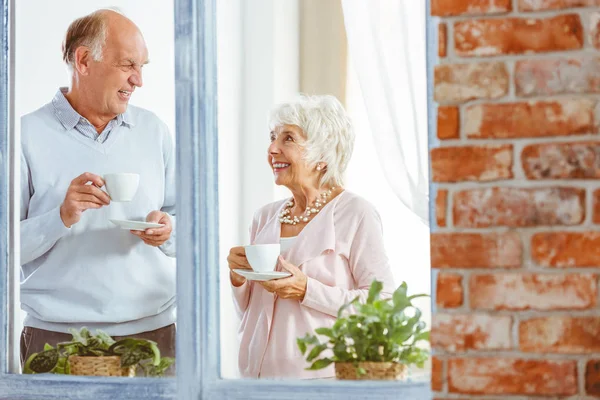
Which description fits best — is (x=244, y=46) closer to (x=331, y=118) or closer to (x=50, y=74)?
(x=331, y=118)

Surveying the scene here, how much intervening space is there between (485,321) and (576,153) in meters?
0.35

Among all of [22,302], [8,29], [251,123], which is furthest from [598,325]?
[8,29]

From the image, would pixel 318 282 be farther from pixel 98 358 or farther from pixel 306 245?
pixel 98 358

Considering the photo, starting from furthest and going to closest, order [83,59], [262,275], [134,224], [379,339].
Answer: [83,59]
[134,224]
[262,275]
[379,339]

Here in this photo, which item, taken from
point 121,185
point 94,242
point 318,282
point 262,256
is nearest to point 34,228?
point 94,242

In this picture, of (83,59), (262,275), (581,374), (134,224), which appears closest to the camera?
(581,374)

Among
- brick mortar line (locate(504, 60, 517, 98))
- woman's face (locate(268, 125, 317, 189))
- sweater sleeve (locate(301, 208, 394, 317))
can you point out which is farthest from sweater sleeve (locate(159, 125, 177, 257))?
brick mortar line (locate(504, 60, 517, 98))

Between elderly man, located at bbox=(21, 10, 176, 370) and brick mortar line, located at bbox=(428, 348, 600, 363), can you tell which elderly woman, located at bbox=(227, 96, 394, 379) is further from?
brick mortar line, located at bbox=(428, 348, 600, 363)

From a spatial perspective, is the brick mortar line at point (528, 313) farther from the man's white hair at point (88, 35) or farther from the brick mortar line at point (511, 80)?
the man's white hair at point (88, 35)

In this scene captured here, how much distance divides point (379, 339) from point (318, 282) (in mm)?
→ 263

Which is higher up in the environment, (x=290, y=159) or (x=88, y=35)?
(x=88, y=35)

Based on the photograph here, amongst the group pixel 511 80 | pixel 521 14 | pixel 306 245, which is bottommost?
pixel 306 245

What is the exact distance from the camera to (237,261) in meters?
2.08

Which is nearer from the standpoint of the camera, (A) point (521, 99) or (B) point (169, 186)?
(A) point (521, 99)
